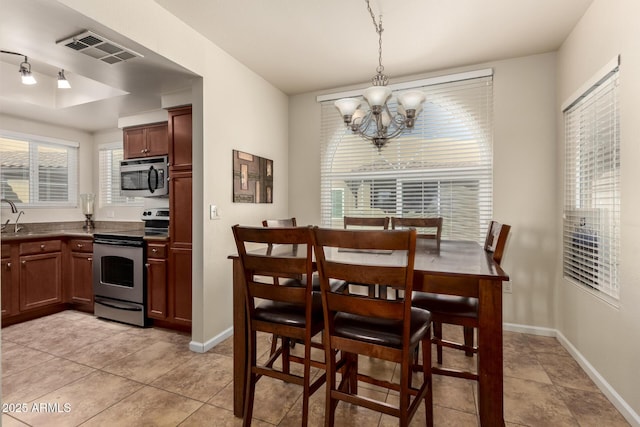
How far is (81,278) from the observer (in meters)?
3.61

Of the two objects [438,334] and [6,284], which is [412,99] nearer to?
[438,334]

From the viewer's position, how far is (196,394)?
80.0 inches

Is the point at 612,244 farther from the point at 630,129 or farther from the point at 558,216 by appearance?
the point at 558,216

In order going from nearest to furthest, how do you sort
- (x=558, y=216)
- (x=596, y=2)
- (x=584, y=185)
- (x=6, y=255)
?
(x=596, y=2) < (x=584, y=185) < (x=558, y=216) < (x=6, y=255)

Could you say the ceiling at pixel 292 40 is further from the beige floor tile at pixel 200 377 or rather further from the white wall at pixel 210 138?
the beige floor tile at pixel 200 377

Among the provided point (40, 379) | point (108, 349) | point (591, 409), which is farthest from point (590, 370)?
point (40, 379)

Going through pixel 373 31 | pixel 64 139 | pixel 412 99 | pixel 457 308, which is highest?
pixel 373 31

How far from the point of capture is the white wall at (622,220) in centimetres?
174

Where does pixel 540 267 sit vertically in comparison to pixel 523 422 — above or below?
above

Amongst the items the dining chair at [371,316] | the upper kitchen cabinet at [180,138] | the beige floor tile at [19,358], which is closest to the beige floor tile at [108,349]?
the beige floor tile at [19,358]

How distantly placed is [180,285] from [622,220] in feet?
11.1

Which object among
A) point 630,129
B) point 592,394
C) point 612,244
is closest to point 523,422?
point 592,394

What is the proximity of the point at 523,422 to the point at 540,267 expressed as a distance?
5.41 feet

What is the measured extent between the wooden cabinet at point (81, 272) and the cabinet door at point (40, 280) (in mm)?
118
